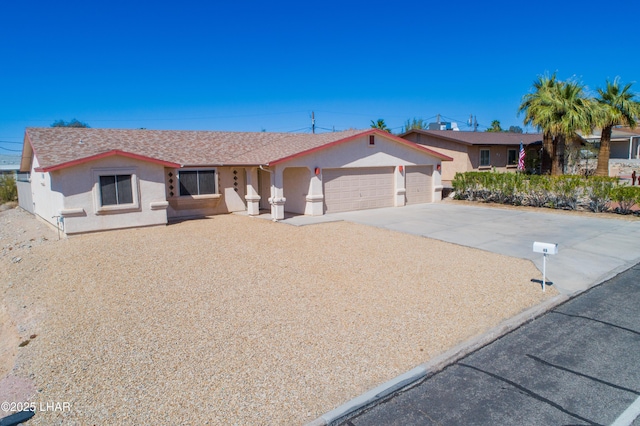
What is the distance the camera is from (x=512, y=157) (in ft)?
109

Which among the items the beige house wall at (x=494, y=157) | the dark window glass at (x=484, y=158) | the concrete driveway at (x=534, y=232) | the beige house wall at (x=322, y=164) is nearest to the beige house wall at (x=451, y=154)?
the beige house wall at (x=494, y=157)

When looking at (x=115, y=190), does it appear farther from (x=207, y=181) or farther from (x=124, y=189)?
(x=207, y=181)

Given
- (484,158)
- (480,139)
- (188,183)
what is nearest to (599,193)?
(484,158)

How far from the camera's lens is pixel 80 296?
27.9 feet

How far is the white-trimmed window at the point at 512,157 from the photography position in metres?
33.0

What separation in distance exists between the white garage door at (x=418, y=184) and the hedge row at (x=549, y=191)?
68.7 inches

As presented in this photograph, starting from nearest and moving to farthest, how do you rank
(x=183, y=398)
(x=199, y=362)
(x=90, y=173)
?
(x=183, y=398), (x=199, y=362), (x=90, y=173)

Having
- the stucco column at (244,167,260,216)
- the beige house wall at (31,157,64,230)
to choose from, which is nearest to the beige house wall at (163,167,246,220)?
the stucco column at (244,167,260,216)

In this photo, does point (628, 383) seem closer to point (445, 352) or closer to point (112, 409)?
point (445, 352)

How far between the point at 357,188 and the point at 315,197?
2.76 meters

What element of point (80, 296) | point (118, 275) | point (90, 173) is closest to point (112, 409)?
point (80, 296)

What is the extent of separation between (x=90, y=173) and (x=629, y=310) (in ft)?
51.5

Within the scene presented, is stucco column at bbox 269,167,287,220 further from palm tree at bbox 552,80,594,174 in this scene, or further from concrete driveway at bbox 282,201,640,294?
palm tree at bbox 552,80,594,174

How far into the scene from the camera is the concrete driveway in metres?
10.1
